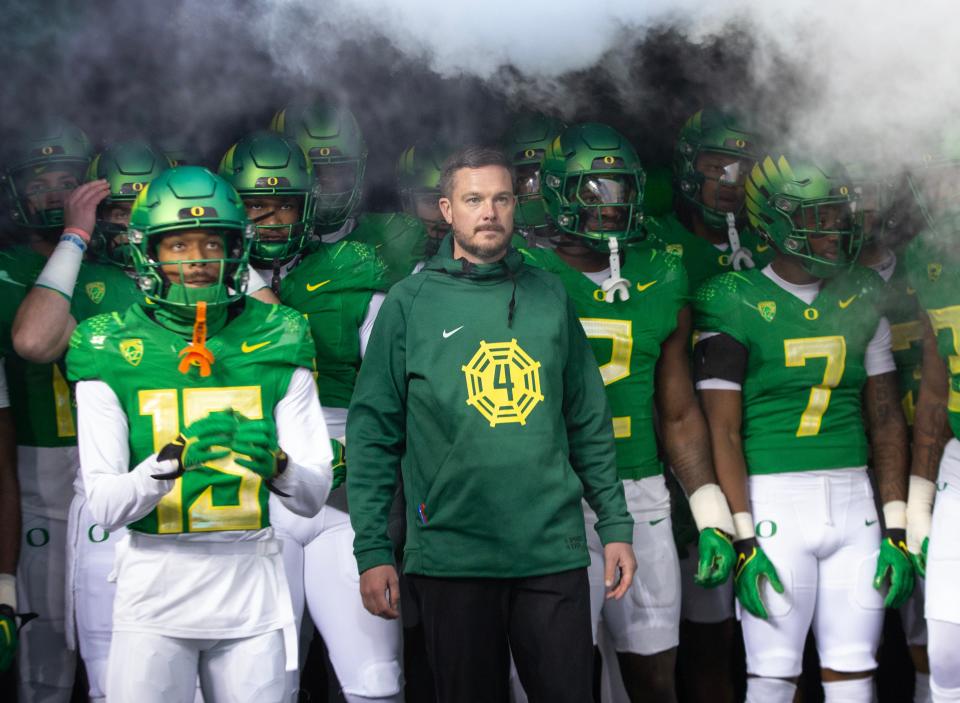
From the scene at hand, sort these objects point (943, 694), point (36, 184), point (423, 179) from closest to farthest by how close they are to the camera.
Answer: point (943, 694), point (36, 184), point (423, 179)

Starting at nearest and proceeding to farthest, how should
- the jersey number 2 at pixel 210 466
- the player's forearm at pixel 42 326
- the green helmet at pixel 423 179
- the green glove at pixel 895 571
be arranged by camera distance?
1. the jersey number 2 at pixel 210 466
2. the player's forearm at pixel 42 326
3. the green glove at pixel 895 571
4. the green helmet at pixel 423 179

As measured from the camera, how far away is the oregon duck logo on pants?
3639 millimetres

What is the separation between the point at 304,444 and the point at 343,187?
4.94ft

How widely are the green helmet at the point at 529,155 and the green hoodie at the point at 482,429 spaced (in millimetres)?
1202

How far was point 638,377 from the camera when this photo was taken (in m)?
4.54

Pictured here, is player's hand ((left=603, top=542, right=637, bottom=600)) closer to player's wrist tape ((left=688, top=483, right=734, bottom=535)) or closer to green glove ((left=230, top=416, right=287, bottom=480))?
player's wrist tape ((left=688, top=483, right=734, bottom=535))

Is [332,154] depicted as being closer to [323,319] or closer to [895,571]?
[323,319]

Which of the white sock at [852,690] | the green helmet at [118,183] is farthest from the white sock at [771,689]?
the green helmet at [118,183]

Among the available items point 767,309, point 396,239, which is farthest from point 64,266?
point 767,309

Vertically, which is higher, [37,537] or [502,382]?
[502,382]

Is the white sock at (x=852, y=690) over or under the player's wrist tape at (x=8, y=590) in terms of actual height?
under

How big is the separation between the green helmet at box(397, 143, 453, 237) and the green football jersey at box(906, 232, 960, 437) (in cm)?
161

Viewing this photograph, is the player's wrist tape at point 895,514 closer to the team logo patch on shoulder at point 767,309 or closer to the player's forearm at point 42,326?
the team logo patch on shoulder at point 767,309

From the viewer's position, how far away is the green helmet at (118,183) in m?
4.48
